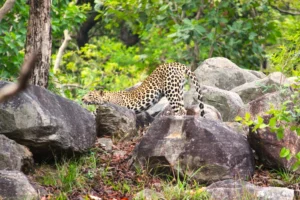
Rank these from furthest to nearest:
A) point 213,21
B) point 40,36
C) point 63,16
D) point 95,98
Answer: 1. point 213,21
2. point 95,98
3. point 63,16
4. point 40,36

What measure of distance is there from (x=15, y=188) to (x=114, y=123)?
3.39 meters

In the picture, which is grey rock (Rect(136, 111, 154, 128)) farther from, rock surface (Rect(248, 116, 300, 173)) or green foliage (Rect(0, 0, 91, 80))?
rock surface (Rect(248, 116, 300, 173))

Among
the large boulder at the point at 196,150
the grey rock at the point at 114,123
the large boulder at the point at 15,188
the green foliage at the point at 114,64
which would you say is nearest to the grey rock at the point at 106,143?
the grey rock at the point at 114,123

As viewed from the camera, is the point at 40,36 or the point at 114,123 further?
the point at 114,123

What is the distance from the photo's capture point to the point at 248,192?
7586 mm

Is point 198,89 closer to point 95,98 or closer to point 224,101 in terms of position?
point 224,101

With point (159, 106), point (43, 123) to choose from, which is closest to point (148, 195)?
point (43, 123)

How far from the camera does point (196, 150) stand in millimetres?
8391

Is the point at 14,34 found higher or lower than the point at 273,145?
higher

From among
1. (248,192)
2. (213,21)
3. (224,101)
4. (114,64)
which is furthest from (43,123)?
(114,64)

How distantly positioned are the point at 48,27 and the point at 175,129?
235cm

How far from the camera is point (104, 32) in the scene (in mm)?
28078

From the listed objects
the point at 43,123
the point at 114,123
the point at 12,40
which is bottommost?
the point at 114,123

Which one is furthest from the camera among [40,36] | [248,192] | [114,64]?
[114,64]
